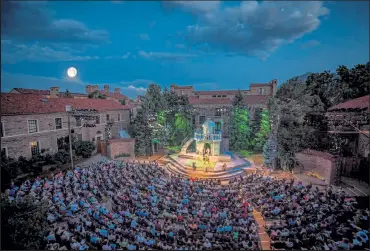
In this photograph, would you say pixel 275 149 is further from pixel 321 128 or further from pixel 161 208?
pixel 161 208

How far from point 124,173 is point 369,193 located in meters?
20.8

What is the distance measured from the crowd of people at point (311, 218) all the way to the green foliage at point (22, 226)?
40.6ft

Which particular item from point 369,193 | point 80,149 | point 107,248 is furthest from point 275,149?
point 80,149

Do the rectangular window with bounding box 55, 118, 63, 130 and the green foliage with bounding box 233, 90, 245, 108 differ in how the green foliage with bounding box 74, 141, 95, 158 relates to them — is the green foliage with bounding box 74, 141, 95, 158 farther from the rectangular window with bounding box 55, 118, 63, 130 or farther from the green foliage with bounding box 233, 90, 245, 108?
the green foliage with bounding box 233, 90, 245, 108

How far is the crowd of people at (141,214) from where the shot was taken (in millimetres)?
11094

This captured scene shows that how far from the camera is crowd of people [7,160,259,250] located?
1109cm

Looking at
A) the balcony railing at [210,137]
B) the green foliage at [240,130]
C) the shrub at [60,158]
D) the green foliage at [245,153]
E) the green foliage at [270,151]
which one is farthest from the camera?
the green foliage at [240,130]

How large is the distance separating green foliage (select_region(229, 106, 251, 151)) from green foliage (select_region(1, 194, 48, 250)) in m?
27.9

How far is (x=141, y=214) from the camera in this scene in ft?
45.2

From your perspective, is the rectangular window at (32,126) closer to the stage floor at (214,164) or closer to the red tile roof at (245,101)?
the stage floor at (214,164)

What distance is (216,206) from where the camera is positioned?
15195mm

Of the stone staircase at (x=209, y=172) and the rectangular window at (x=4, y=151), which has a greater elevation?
the rectangular window at (x=4, y=151)

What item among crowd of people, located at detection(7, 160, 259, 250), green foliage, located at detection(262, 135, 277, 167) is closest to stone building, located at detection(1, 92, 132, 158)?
crowd of people, located at detection(7, 160, 259, 250)

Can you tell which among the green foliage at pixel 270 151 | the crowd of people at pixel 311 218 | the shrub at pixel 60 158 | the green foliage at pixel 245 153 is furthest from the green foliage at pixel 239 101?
the shrub at pixel 60 158
